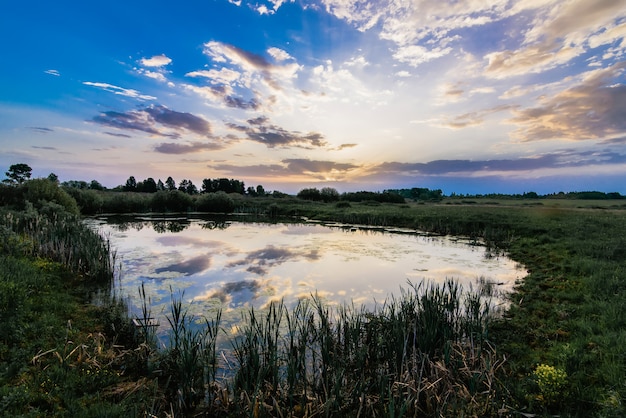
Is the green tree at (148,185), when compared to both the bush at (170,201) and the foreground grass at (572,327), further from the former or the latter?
the foreground grass at (572,327)

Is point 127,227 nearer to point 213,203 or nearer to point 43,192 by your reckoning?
point 43,192

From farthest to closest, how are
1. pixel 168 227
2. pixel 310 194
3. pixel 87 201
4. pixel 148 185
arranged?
pixel 148 185, pixel 310 194, pixel 87 201, pixel 168 227

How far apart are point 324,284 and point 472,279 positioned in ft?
20.0

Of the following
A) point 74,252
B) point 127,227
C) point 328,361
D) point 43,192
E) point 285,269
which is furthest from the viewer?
point 127,227

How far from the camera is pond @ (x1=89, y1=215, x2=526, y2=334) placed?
10.5 metres

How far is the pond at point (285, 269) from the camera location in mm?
10500

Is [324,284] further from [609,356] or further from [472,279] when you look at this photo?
[609,356]

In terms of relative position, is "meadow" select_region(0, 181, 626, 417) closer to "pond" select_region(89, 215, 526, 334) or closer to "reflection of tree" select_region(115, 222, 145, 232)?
"pond" select_region(89, 215, 526, 334)

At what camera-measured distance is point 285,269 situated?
14.5m

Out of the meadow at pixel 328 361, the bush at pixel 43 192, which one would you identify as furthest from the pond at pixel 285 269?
the bush at pixel 43 192

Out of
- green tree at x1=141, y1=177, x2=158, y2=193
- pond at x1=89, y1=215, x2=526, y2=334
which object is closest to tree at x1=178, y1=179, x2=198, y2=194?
green tree at x1=141, y1=177, x2=158, y2=193

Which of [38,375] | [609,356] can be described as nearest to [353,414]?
[609,356]

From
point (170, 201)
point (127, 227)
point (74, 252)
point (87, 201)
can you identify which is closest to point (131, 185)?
point (170, 201)

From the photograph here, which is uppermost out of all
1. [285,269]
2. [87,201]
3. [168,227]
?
[87,201]
